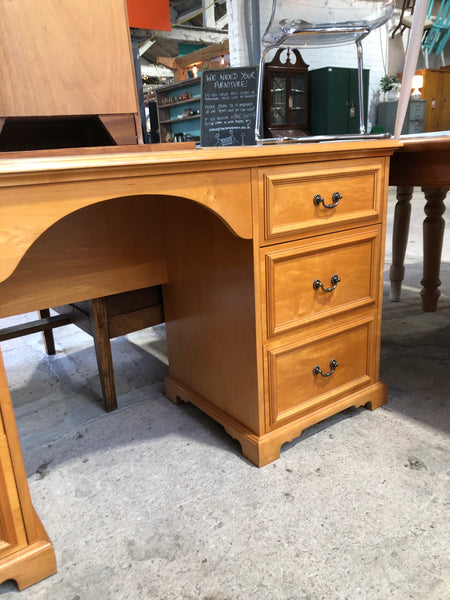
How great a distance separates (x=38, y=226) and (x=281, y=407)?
0.76 metres

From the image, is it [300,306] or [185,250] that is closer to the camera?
[300,306]

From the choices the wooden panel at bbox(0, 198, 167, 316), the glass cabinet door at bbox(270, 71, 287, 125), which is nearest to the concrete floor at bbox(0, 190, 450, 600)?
the wooden panel at bbox(0, 198, 167, 316)

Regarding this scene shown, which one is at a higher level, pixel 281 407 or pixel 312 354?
pixel 312 354

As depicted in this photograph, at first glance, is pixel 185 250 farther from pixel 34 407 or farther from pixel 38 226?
pixel 34 407

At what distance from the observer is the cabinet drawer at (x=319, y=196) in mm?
1088

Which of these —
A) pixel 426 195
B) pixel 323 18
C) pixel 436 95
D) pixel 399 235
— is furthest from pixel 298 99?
pixel 436 95

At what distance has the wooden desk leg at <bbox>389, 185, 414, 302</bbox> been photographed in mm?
2291

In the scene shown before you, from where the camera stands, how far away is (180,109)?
7992 millimetres

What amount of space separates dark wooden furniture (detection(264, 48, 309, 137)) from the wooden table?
2.31m

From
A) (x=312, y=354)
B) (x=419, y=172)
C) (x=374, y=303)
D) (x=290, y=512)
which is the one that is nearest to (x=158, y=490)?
(x=290, y=512)

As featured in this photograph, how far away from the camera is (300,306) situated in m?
1.21

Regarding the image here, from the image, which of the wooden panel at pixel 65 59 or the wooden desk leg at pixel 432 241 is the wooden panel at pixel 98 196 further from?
the wooden desk leg at pixel 432 241

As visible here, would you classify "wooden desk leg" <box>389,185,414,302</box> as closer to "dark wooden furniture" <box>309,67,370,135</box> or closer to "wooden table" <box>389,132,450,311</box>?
"wooden table" <box>389,132,450,311</box>

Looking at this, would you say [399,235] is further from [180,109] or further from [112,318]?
[180,109]
